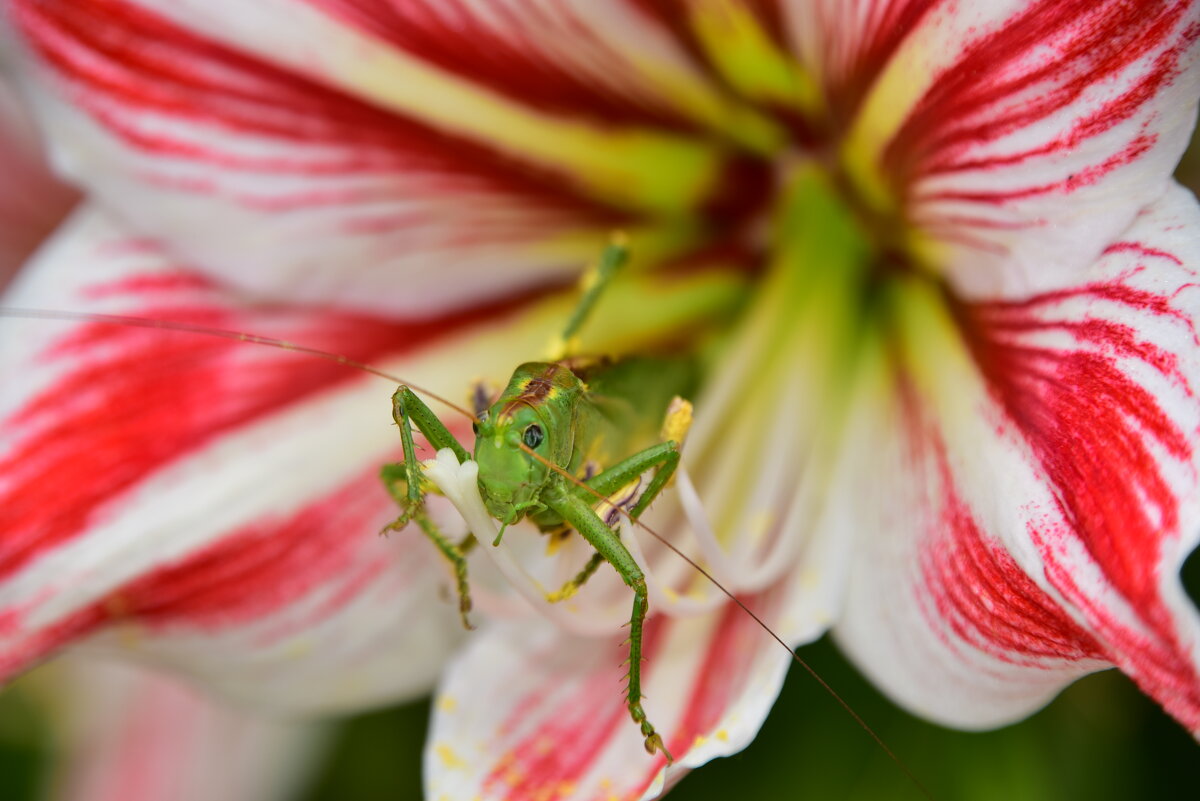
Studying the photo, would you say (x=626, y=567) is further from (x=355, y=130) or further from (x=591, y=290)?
(x=355, y=130)

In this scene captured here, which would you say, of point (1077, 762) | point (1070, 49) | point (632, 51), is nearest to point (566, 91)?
point (632, 51)

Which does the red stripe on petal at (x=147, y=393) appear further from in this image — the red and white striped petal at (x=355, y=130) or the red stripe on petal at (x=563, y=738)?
the red stripe on petal at (x=563, y=738)

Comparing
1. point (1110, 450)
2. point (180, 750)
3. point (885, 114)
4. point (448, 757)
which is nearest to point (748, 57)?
point (885, 114)

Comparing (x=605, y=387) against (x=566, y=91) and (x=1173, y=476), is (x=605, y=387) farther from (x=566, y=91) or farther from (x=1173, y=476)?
(x=1173, y=476)

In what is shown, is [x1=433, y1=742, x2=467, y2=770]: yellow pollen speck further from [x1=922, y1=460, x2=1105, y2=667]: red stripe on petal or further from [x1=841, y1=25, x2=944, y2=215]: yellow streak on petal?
[x1=841, y1=25, x2=944, y2=215]: yellow streak on petal

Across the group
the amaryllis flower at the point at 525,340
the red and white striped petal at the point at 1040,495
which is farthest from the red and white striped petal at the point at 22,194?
the red and white striped petal at the point at 1040,495

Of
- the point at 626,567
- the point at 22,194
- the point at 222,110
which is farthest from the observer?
the point at 22,194
